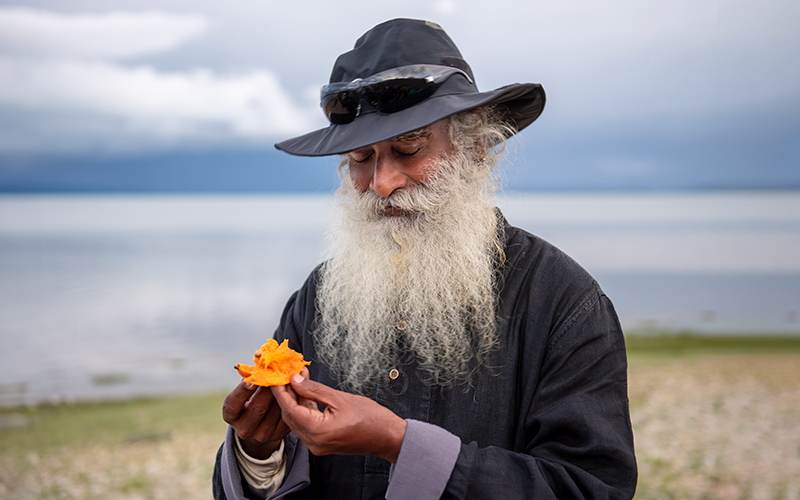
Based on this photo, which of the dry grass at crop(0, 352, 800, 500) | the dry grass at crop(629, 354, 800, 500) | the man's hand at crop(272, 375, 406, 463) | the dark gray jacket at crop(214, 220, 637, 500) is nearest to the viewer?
the man's hand at crop(272, 375, 406, 463)

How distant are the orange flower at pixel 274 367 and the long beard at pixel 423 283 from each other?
488 millimetres

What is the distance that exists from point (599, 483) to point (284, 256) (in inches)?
1154

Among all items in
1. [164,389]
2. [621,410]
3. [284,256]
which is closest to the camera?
[621,410]

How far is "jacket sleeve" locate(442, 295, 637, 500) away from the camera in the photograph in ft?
4.97

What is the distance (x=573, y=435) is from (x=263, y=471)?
93cm

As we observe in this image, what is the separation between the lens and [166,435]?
7.60 meters

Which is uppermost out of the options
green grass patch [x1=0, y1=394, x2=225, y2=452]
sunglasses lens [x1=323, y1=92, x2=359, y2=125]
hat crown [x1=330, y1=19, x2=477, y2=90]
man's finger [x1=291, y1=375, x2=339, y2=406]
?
hat crown [x1=330, y1=19, x2=477, y2=90]

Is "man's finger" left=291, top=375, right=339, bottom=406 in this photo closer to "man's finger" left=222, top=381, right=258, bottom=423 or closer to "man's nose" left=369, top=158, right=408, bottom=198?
"man's finger" left=222, top=381, right=258, bottom=423

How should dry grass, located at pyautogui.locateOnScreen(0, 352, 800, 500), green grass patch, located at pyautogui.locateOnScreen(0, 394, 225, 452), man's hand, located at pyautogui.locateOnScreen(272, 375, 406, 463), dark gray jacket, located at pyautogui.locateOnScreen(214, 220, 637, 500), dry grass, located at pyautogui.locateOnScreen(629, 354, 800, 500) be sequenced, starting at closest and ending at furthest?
man's hand, located at pyautogui.locateOnScreen(272, 375, 406, 463), dark gray jacket, located at pyautogui.locateOnScreen(214, 220, 637, 500), dry grass, located at pyautogui.locateOnScreen(629, 354, 800, 500), dry grass, located at pyautogui.locateOnScreen(0, 352, 800, 500), green grass patch, located at pyautogui.locateOnScreen(0, 394, 225, 452)

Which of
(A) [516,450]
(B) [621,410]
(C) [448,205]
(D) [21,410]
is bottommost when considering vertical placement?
(D) [21,410]

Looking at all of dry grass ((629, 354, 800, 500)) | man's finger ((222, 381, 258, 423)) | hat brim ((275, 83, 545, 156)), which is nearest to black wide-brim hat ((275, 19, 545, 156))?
hat brim ((275, 83, 545, 156))

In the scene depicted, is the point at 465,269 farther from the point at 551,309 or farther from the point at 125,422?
the point at 125,422

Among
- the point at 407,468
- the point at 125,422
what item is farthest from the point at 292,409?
the point at 125,422

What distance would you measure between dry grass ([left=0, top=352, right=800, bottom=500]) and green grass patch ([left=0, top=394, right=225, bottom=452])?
0.09 feet
